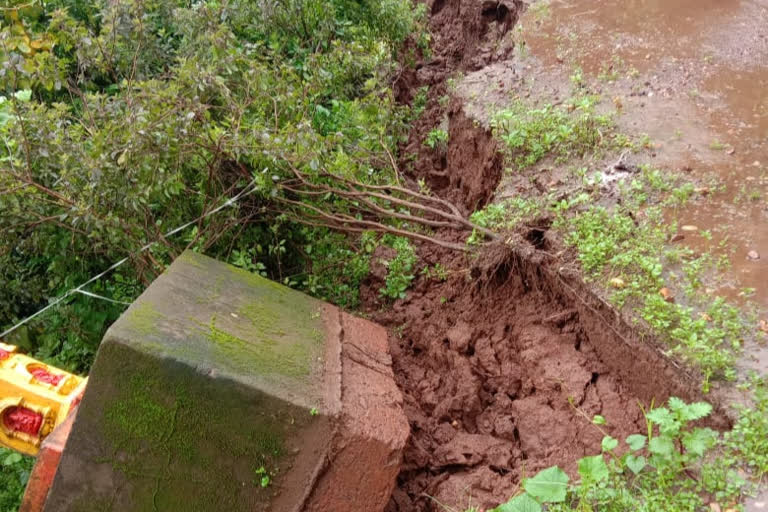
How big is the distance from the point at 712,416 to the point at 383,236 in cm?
254

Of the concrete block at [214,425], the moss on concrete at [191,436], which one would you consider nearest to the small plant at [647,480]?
the concrete block at [214,425]

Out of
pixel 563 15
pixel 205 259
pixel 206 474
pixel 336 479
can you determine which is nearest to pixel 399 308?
pixel 205 259

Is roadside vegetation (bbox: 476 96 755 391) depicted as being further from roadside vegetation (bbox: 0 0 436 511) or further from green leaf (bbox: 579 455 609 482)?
roadside vegetation (bbox: 0 0 436 511)

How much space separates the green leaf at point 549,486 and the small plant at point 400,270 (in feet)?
7.04

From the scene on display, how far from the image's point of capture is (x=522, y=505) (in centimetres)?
252

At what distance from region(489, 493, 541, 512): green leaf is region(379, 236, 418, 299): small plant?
2.21 meters

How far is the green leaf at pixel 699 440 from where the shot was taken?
98.9 inches

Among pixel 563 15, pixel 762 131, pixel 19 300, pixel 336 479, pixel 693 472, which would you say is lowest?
pixel 19 300

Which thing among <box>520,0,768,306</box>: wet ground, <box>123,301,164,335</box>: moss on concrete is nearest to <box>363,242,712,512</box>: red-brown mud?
<box>520,0,768,306</box>: wet ground

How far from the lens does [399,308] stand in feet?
14.9

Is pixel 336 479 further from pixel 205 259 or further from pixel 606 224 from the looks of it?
pixel 606 224

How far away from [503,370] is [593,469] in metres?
1.12

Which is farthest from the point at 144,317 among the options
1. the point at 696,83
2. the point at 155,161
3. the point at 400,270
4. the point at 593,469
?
the point at 696,83

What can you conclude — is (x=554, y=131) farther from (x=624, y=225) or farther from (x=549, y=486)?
(x=549, y=486)
